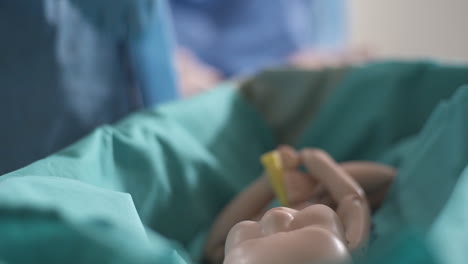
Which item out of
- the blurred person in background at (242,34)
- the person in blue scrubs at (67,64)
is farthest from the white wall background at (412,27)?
the person in blue scrubs at (67,64)

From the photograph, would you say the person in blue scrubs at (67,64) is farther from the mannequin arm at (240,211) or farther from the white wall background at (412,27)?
the white wall background at (412,27)

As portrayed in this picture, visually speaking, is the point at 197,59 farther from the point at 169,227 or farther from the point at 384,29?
the point at 384,29

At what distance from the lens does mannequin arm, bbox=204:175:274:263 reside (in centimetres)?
54

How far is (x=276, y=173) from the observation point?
56 cm

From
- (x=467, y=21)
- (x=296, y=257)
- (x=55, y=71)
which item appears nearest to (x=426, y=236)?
(x=296, y=257)

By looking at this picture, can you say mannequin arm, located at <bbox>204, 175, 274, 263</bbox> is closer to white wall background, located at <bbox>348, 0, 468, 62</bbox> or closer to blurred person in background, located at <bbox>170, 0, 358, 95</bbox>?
blurred person in background, located at <bbox>170, 0, 358, 95</bbox>

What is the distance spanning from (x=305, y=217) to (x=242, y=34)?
958 mm

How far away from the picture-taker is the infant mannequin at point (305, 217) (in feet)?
1.07

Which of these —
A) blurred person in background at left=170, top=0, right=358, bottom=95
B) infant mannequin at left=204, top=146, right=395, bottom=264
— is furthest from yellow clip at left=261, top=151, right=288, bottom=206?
blurred person in background at left=170, top=0, right=358, bottom=95

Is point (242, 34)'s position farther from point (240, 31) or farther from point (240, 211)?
point (240, 211)

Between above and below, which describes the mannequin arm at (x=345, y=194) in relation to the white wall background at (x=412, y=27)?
above

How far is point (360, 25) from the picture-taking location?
174 cm

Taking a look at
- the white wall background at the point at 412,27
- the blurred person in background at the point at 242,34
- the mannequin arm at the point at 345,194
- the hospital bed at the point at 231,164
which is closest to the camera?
the hospital bed at the point at 231,164

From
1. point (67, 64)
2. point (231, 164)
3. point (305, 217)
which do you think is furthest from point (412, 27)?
point (305, 217)
